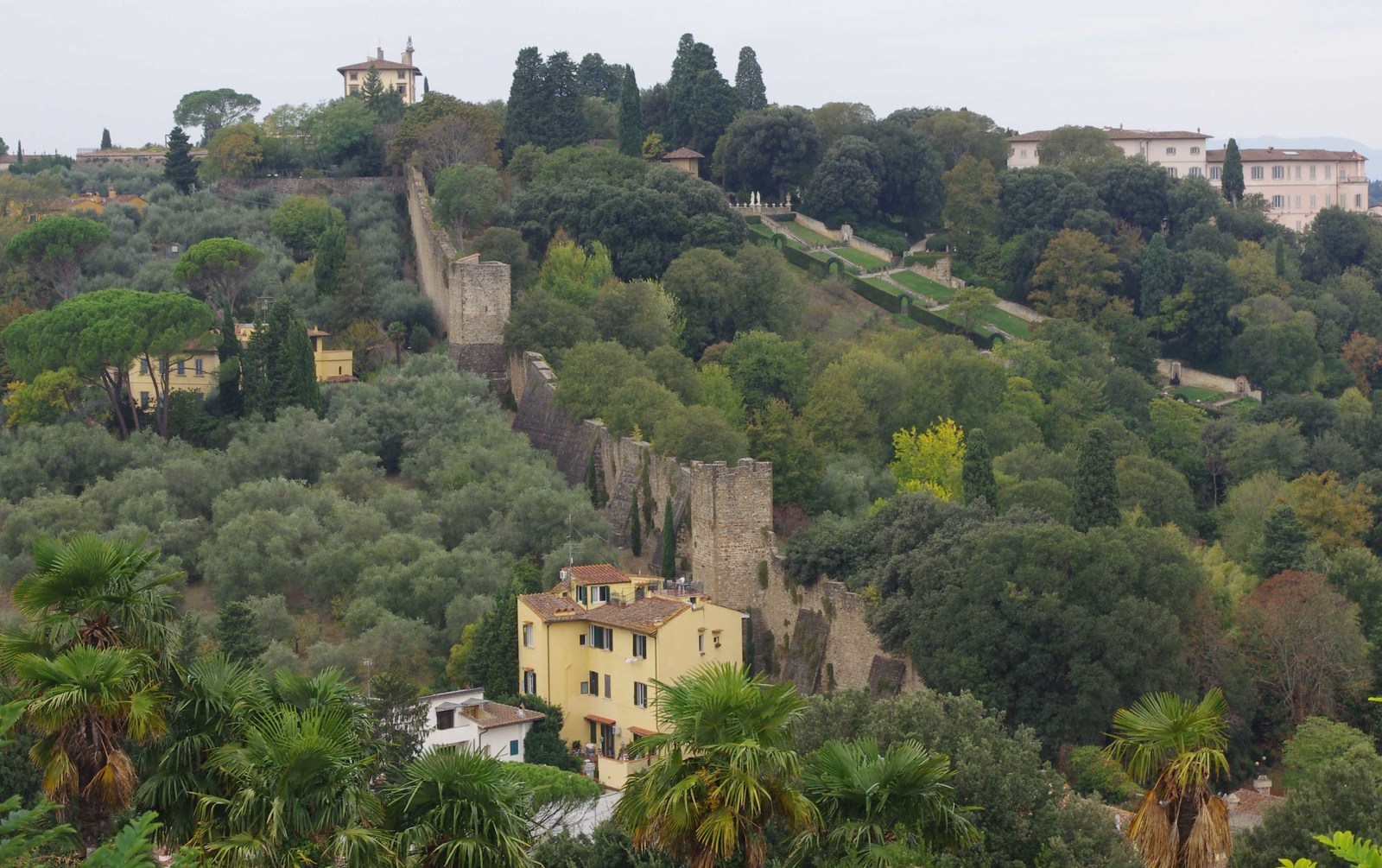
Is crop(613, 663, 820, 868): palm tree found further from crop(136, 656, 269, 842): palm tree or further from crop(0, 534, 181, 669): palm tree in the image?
crop(0, 534, 181, 669): palm tree

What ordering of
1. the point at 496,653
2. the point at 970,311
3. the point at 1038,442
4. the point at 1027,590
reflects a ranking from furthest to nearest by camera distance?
the point at 970,311 < the point at 1038,442 < the point at 496,653 < the point at 1027,590

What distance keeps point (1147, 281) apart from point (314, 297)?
98.8ft

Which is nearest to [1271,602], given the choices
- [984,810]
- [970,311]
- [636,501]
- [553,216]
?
[636,501]

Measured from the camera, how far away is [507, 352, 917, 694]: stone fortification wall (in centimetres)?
3466

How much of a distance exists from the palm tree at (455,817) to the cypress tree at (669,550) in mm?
23099

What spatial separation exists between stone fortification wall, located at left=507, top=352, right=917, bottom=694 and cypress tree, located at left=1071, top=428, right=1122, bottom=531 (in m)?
7.01

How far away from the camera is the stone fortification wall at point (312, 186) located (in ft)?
211

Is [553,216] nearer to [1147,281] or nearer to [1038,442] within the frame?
[1038,442]

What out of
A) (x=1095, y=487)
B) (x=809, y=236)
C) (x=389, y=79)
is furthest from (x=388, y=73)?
(x=1095, y=487)

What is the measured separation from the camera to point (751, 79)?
7819 cm

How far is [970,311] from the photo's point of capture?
65.2 meters

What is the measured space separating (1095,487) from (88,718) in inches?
1142

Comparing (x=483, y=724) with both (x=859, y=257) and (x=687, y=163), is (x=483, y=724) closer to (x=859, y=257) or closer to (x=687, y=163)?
(x=859, y=257)

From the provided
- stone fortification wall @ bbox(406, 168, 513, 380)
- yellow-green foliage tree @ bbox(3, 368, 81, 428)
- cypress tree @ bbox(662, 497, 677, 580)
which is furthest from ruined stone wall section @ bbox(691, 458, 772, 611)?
yellow-green foliage tree @ bbox(3, 368, 81, 428)
